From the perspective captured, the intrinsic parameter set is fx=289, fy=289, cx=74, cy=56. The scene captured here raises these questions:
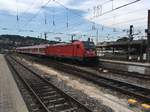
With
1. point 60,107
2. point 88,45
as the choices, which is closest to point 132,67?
point 88,45

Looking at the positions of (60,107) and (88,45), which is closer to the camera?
(60,107)

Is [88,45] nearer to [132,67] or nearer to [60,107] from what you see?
[132,67]

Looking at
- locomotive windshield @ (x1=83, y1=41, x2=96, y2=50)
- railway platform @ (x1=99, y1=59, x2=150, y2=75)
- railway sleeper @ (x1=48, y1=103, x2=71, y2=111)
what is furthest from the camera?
locomotive windshield @ (x1=83, y1=41, x2=96, y2=50)

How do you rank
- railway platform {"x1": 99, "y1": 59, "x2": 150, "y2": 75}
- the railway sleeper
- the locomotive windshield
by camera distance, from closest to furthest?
1. the railway sleeper
2. railway platform {"x1": 99, "y1": 59, "x2": 150, "y2": 75}
3. the locomotive windshield

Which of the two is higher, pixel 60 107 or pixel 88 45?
pixel 88 45

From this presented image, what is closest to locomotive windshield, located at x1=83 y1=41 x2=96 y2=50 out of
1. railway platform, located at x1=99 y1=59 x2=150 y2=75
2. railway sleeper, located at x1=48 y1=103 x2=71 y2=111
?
railway platform, located at x1=99 y1=59 x2=150 y2=75

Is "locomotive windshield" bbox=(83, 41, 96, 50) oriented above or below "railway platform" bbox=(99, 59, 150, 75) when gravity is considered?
above

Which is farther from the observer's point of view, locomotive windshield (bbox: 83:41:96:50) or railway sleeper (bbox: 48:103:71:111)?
locomotive windshield (bbox: 83:41:96:50)

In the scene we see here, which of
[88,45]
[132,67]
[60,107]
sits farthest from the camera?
[88,45]

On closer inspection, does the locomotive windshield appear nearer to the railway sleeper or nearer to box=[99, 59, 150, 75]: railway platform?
box=[99, 59, 150, 75]: railway platform

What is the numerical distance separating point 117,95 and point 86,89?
2.35 metres

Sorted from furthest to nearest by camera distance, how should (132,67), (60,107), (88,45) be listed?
(88,45) → (132,67) → (60,107)

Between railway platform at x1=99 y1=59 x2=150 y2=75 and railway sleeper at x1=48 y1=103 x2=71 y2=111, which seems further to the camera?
railway platform at x1=99 y1=59 x2=150 y2=75

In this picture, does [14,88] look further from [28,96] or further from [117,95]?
[117,95]
